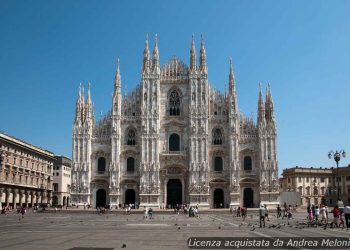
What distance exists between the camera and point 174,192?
68.3 m

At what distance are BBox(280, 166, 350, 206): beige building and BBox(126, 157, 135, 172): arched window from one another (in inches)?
1786

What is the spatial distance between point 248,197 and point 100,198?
21.7m

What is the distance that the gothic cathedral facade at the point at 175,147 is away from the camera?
218 ft

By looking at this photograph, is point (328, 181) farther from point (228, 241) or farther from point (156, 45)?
point (228, 241)

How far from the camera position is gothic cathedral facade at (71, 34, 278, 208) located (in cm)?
6644

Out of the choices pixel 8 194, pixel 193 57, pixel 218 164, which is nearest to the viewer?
pixel 218 164

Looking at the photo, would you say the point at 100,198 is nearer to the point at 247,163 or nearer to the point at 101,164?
the point at 101,164

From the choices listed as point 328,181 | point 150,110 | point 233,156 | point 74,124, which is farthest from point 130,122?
point 328,181

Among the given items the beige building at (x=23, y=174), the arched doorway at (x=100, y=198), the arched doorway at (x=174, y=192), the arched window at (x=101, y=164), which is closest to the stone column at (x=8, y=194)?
the beige building at (x=23, y=174)

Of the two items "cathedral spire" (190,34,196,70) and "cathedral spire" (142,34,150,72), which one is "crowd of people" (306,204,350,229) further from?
"cathedral spire" (142,34,150,72)

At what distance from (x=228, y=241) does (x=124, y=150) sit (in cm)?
4979

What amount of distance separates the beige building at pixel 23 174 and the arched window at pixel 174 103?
81.8ft

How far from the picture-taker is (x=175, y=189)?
68312 millimetres

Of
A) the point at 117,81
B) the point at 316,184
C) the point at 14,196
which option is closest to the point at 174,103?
the point at 117,81
